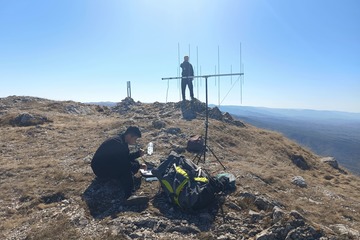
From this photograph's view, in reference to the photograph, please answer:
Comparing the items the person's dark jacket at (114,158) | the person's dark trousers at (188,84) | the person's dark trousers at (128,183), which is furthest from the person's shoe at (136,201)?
the person's dark trousers at (188,84)

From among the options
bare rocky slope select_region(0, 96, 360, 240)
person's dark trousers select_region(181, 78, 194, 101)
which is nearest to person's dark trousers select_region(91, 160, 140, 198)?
bare rocky slope select_region(0, 96, 360, 240)

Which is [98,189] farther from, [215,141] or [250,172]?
[215,141]

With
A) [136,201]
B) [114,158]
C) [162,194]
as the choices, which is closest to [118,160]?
[114,158]

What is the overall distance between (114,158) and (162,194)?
1837 mm

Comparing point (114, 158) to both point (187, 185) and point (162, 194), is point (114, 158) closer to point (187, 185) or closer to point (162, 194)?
point (162, 194)

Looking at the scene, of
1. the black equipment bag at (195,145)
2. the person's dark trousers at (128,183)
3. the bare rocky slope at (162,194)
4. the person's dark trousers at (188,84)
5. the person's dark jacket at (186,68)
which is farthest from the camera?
the person's dark trousers at (188,84)

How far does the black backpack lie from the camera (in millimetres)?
7957

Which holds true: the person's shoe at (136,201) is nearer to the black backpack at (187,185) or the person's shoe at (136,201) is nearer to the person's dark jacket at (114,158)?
the black backpack at (187,185)

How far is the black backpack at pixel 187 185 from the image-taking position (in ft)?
26.1

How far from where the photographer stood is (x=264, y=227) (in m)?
7.64

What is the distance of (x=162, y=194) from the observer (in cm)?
906

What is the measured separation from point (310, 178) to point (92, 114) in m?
19.5

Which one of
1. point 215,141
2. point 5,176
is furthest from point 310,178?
point 5,176

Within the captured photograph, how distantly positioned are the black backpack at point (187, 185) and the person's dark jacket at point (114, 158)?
1024 millimetres
